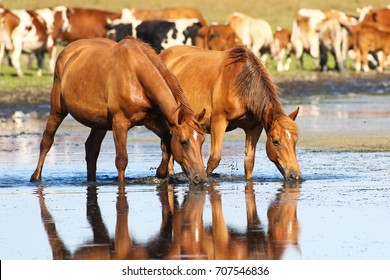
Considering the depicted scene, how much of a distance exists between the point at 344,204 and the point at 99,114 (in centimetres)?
359

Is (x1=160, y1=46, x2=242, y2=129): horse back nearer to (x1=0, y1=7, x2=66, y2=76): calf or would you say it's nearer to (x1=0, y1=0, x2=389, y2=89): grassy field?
(x1=0, y1=7, x2=66, y2=76): calf

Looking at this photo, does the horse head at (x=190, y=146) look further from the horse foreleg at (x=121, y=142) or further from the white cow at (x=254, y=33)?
the white cow at (x=254, y=33)

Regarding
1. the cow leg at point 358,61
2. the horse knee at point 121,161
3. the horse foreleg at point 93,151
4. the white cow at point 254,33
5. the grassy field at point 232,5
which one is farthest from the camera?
the grassy field at point 232,5

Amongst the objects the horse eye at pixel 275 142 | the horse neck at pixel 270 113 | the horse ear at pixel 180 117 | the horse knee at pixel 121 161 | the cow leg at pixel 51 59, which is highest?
the horse ear at pixel 180 117

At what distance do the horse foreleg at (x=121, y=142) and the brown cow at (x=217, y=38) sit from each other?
81.5 ft

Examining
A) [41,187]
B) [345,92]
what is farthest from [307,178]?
[345,92]

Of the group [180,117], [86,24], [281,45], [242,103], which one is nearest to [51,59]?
[86,24]

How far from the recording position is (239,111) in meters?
13.9

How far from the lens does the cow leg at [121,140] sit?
1347 cm

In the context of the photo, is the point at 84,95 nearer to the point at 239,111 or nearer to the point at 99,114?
the point at 99,114

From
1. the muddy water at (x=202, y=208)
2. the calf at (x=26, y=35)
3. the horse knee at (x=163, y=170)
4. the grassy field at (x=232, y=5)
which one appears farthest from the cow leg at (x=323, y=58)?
the horse knee at (x=163, y=170)

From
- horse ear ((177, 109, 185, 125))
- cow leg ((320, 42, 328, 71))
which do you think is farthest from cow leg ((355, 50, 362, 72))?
horse ear ((177, 109, 185, 125))

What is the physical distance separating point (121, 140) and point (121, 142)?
0.03 meters

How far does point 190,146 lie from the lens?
12664 mm
